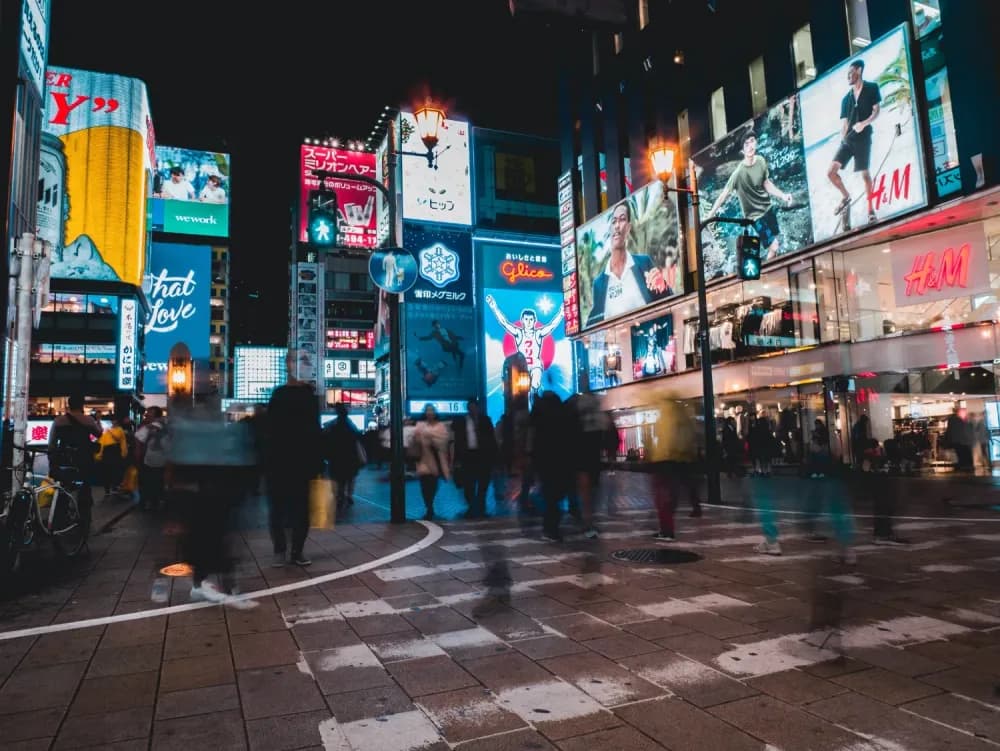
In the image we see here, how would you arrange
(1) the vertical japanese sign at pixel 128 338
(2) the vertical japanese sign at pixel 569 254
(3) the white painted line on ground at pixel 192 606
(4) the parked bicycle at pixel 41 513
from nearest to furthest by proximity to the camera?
1. (3) the white painted line on ground at pixel 192 606
2. (4) the parked bicycle at pixel 41 513
3. (2) the vertical japanese sign at pixel 569 254
4. (1) the vertical japanese sign at pixel 128 338

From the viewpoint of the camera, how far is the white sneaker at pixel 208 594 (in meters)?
5.26

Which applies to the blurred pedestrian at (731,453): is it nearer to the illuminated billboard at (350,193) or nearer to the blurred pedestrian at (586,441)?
the blurred pedestrian at (586,441)

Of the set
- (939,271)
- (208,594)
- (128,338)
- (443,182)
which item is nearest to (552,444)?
(208,594)

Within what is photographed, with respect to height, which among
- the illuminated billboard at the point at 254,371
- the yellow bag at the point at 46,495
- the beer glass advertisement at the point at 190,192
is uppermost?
the beer glass advertisement at the point at 190,192

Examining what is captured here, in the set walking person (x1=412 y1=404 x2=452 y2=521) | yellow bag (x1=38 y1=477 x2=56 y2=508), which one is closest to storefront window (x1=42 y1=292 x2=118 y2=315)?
walking person (x1=412 y1=404 x2=452 y2=521)

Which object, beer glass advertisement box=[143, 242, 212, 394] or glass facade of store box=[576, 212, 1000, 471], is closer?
glass facade of store box=[576, 212, 1000, 471]

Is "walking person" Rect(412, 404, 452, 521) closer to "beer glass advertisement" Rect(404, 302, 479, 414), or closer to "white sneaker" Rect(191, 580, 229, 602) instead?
"white sneaker" Rect(191, 580, 229, 602)

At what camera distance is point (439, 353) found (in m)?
44.8

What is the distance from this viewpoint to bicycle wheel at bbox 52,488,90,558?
7.29 meters

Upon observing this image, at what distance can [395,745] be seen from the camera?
270 centimetres

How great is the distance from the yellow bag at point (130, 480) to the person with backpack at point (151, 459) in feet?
5.85

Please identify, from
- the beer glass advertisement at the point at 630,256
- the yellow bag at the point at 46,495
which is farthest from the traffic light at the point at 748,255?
the yellow bag at the point at 46,495

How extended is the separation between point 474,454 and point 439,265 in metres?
36.1

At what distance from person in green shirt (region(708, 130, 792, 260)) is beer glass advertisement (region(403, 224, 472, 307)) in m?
25.1
